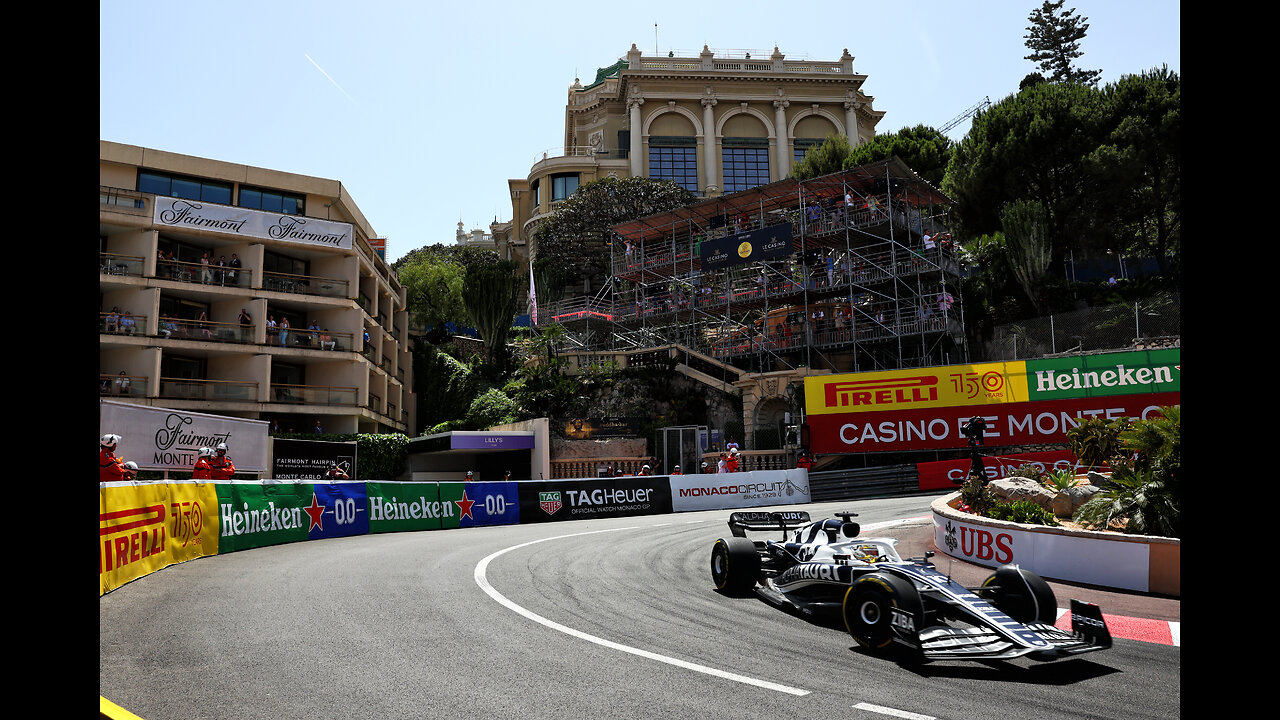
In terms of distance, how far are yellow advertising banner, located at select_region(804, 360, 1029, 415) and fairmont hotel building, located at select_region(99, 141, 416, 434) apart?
22794mm

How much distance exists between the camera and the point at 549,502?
23.7 metres

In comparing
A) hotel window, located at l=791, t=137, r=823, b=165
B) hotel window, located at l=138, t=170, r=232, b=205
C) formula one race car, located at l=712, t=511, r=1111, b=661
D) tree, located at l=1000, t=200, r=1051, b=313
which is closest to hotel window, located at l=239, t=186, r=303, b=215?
hotel window, located at l=138, t=170, r=232, b=205

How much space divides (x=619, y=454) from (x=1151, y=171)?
3024 cm

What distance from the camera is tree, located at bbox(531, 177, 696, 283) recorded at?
203 feet

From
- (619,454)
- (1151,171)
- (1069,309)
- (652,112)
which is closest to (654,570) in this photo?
(619,454)

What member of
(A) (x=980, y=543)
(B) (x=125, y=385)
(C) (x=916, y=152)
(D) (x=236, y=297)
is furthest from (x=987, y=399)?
(B) (x=125, y=385)

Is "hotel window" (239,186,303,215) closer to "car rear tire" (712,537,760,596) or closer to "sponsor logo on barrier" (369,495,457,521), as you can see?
"sponsor logo on barrier" (369,495,457,521)

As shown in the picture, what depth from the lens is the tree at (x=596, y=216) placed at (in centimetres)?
6200

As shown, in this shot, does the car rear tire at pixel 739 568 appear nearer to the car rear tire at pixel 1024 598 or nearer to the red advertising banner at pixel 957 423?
the car rear tire at pixel 1024 598

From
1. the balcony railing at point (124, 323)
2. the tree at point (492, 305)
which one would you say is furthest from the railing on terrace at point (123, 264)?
the tree at point (492, 305)

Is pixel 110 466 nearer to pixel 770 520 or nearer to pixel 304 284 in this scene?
pixel 770 520

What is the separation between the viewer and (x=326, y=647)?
7320 millimetres
